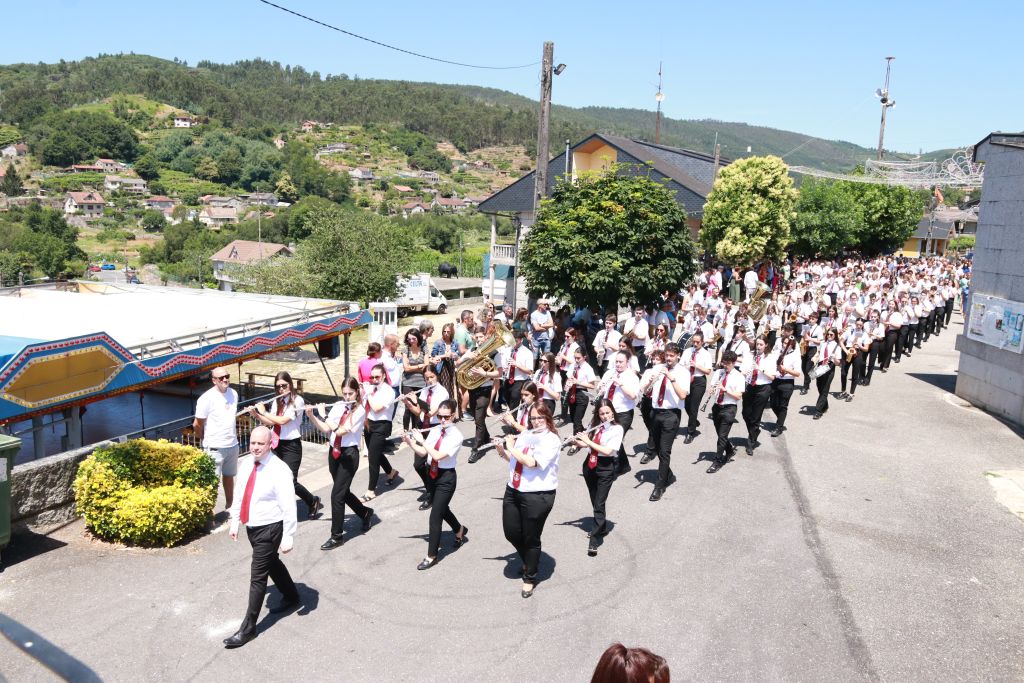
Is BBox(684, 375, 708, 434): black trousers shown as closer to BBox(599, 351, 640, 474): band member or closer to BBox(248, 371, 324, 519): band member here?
BBox(599, 351, 640, 474): band member

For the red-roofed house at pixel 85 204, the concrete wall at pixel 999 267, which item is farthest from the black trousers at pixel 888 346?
the red-roofed house at pixel 85 204

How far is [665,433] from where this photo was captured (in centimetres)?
885

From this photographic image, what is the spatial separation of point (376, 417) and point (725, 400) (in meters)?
4.19

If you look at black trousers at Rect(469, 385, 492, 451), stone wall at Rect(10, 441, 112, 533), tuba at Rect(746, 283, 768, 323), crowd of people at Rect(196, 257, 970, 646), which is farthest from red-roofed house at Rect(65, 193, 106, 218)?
stone wall at Rect(10, 441, 112, 533)

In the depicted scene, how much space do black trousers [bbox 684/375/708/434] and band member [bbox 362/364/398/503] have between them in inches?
168

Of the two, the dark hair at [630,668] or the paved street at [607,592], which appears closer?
the dark hair at [630,668]

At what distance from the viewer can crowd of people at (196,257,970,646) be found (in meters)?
7.07

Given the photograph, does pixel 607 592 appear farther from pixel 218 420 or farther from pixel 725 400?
pixel 218 420

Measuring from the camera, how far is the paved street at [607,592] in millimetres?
5719

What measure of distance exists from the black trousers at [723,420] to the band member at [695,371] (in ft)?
1.56

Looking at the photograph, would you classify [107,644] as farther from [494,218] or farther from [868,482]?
[494,218]

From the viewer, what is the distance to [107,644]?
19.5 feet

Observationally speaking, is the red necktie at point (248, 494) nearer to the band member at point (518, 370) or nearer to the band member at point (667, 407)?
the band member at point (667, 407)

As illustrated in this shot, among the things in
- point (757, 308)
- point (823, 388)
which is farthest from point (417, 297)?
point (823, 388)
